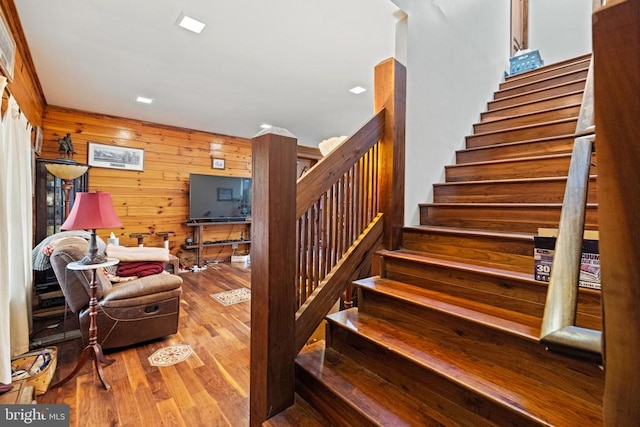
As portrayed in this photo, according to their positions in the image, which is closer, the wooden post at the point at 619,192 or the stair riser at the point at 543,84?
the wooden post at the point at 619,192

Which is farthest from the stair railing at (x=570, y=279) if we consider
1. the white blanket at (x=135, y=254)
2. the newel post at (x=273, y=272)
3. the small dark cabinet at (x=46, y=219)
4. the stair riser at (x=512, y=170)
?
the small dark cabinet at (x=46, y=219)

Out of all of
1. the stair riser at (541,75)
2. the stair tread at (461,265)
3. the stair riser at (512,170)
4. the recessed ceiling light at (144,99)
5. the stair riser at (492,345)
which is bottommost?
the stair riser at (492,345)

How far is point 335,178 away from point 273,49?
1656 mm

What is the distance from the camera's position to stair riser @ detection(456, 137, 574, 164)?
7.38 feet

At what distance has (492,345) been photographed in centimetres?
124

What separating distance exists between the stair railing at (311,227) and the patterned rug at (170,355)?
48.0 inches

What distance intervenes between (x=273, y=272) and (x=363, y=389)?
0.68 m

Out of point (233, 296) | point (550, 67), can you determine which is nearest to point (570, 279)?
point (233, 296)

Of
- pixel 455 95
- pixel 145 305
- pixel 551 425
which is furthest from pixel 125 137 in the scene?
pixel 551 425

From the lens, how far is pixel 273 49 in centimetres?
264

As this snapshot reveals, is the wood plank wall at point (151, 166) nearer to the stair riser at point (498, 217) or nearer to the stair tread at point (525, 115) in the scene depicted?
the stair riser at point (498, 217)

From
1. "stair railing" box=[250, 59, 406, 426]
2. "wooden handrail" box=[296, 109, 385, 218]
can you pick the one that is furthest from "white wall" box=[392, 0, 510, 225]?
"wooden handrail" box=[296, 109, 385, 218]

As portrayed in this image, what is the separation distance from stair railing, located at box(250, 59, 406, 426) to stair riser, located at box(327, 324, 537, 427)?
312 mm

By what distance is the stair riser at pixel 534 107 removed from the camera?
2.68 meters
